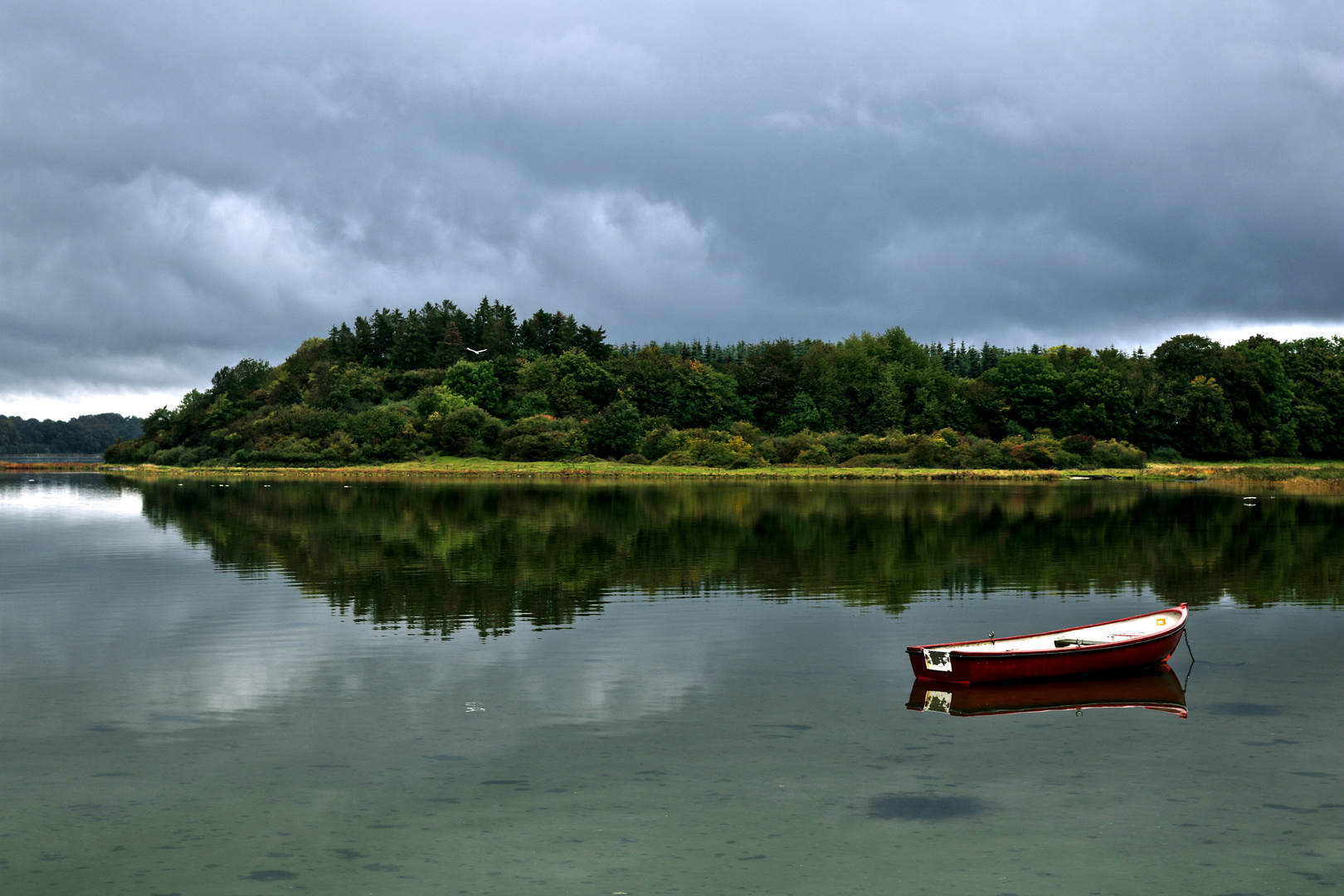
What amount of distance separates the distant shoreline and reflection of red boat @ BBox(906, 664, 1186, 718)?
84.9 metres

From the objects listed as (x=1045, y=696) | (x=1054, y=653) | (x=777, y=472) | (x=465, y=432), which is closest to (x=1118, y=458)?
(x=777, y=472)

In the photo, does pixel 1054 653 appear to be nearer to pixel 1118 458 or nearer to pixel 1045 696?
pixel 1045 696

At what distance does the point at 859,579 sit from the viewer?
106 feet

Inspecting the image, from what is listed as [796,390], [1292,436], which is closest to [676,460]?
[796,390]

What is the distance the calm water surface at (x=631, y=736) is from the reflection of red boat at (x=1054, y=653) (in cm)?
94

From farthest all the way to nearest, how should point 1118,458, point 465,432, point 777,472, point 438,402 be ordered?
1. point 438,402
2. point 465,432
3. point 1118,458
4. point 777,472

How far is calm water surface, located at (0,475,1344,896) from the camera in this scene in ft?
36.0

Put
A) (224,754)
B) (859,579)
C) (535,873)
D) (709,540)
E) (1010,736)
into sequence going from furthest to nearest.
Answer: (709,540) → (859,579) → (1010,736) → (224,754) → (535,873)

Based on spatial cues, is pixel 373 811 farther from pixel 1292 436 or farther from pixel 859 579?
pixel 1292 436

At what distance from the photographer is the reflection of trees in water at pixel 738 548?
98.3 ft

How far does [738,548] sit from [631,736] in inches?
1015

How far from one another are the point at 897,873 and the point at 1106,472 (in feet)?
366

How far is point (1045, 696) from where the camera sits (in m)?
18.1

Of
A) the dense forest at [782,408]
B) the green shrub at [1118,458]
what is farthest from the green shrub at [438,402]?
the green shrub at [1118,458]
